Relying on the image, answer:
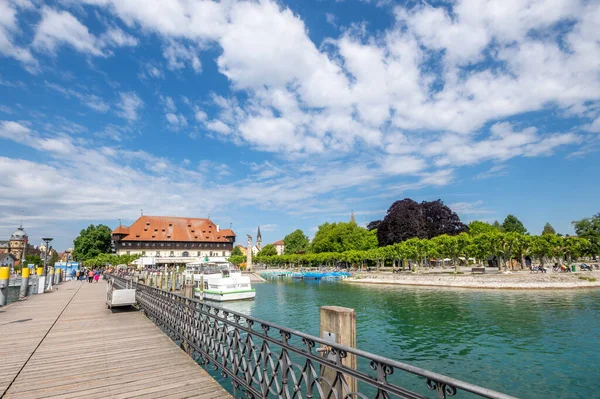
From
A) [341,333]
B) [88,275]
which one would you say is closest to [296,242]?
[88,275]

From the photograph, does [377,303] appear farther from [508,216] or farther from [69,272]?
[508,216]

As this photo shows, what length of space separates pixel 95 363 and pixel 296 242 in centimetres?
11732

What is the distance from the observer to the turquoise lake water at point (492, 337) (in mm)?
11797

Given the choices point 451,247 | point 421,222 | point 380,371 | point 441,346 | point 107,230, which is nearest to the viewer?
point 380,371

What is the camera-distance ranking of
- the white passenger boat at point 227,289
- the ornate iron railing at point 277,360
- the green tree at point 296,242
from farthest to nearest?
the green tree at point 296,242, the white passenger boat at point 227,289, the ornate iron railing at point 277,360

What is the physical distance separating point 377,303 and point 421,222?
4405 centimetres

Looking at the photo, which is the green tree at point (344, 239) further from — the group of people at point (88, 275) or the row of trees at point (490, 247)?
the group of people at point (88, 275)

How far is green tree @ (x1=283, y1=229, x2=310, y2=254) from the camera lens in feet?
403

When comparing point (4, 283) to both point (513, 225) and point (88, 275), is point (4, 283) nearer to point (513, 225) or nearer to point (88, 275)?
point (88, 275)

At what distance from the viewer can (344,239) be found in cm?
8606

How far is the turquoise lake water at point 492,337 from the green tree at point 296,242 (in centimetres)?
9106

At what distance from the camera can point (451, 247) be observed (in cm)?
5297

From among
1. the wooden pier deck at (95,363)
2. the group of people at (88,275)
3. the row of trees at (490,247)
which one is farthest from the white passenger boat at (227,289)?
the row of trees at (490,247)

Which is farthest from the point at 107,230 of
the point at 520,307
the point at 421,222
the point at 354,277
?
the point at 520,307
